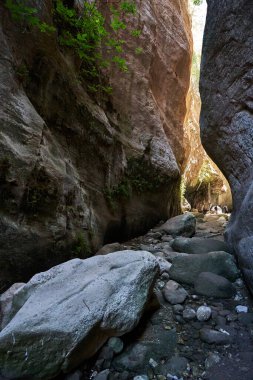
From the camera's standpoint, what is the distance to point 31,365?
201 centimetres

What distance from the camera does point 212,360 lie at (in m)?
2.29

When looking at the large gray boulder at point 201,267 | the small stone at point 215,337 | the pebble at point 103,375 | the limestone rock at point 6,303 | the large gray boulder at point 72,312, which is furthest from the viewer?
the large gray boulder at point 201,267

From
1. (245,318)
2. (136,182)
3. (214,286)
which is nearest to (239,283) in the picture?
(214,286)

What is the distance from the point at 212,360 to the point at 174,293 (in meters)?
1.04

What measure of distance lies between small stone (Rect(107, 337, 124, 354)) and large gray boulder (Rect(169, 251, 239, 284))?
149 cm

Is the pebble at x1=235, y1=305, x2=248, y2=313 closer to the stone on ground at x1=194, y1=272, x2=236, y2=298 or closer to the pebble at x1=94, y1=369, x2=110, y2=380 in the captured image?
the stone on ground at x1=194, y1=272, x2=236, y2=298

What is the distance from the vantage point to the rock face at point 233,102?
3.89 metres

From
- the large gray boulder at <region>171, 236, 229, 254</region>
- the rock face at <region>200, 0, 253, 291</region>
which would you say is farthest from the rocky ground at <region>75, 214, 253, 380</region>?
the large gray boulder at <region>171, 236, 229, 254</region>

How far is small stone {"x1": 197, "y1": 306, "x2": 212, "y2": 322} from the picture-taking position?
9.31 ft

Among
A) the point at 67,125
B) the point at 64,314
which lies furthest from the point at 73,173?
the point at 64,314

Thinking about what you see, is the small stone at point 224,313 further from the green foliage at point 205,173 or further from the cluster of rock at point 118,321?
the green foliage at point 205,173

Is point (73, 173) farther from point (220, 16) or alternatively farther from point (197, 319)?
point (220, 16)

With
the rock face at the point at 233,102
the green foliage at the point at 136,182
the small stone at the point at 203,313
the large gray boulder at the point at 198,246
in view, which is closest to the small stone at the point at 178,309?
the small stone at the point at 203,313

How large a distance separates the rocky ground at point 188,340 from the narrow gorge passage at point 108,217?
0.04ft
